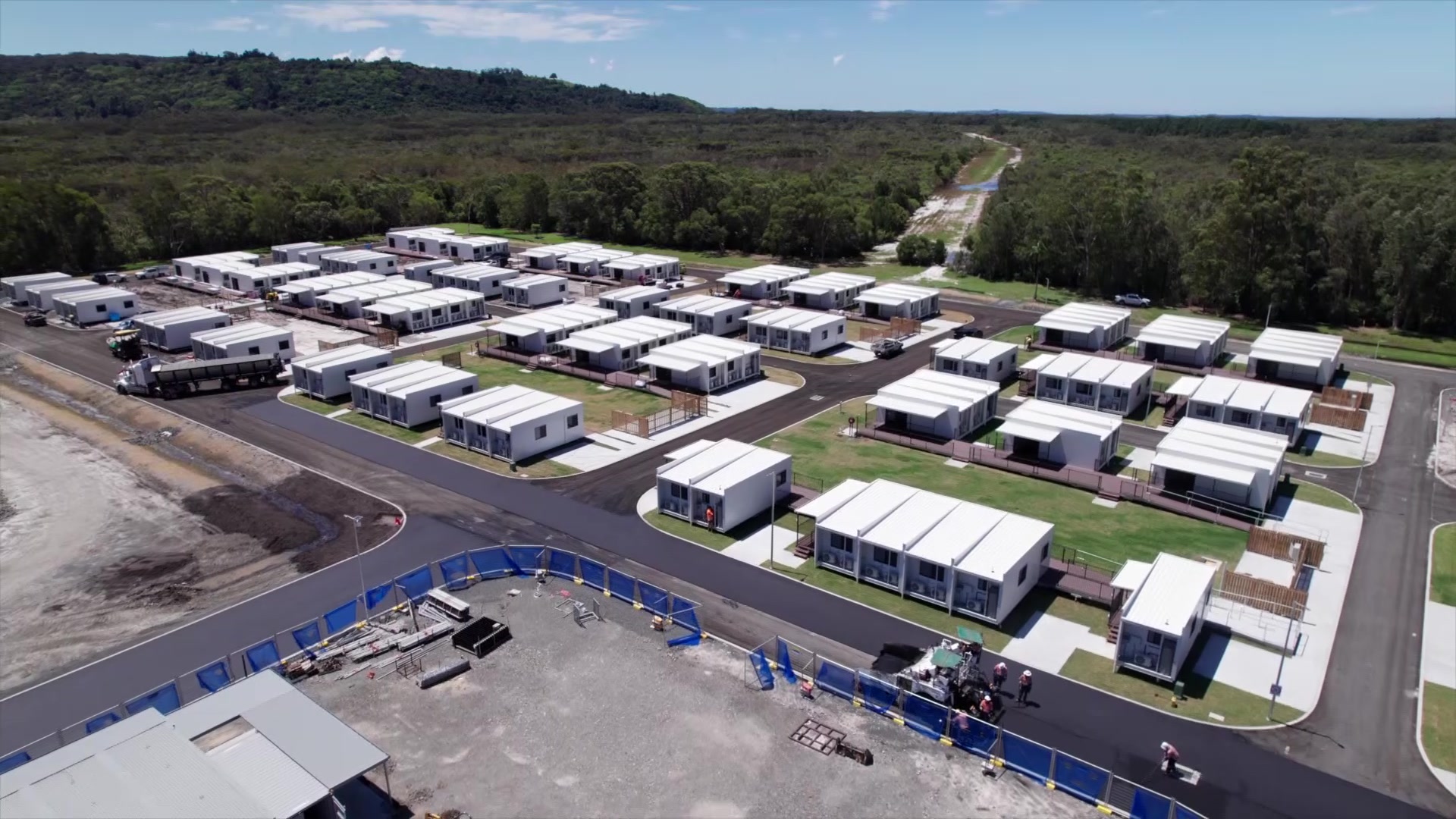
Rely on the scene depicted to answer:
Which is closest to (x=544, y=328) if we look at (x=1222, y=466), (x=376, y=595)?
(x=376, y=595)

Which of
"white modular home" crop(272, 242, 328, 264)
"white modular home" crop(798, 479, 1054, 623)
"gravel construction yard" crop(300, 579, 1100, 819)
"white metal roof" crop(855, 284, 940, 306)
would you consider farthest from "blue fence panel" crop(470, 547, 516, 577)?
"white modular home" crop(272, 242, 328, 264)

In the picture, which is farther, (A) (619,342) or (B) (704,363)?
(A) (619,342)

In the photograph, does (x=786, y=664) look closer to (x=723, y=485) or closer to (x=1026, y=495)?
(x=723, y=485)

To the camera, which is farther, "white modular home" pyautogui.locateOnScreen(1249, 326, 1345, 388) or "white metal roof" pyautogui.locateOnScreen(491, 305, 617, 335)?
"white metal roof" pyautogui.locateOnScreen(491, 305, 617, 335)

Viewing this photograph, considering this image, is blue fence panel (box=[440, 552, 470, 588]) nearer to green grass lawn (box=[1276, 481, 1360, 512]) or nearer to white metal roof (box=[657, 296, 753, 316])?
green grass lawn (box=[1276, 481, 1360, 512])

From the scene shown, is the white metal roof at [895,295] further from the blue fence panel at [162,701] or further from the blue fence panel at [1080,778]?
the blue fence panel at [162,701]

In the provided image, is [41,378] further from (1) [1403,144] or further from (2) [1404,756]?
(1) [1403,144]
